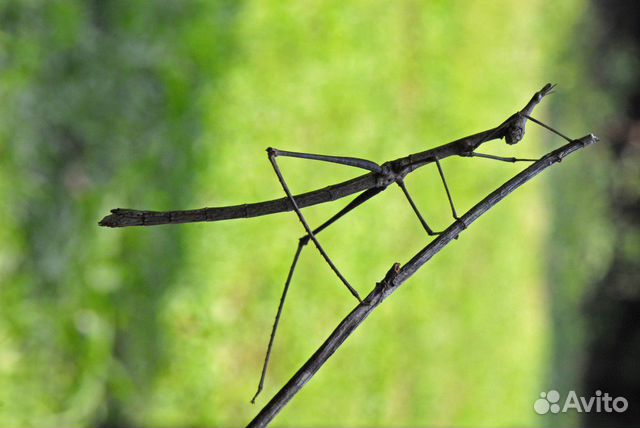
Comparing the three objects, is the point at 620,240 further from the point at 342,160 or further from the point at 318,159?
the point at 318,159

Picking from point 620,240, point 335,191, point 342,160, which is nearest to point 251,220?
point 335,191

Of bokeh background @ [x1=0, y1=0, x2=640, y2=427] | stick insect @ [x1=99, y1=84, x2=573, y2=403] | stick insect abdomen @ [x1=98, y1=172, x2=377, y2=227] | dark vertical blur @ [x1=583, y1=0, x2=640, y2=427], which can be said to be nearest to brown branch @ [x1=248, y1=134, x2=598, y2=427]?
stick insect @ [x1=99, y1=84, x2=573, y2=403]

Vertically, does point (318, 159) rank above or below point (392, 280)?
above

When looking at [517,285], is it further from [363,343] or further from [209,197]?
[209,197]

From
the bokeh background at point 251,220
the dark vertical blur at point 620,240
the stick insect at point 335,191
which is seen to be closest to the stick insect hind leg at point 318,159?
the stick insect at point 335,191

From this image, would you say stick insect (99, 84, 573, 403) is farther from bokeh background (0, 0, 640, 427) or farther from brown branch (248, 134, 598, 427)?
bokeh background (0, 0, 640, 427)

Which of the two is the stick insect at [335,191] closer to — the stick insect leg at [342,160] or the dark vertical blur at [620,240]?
the stick insect leg at [342,160]

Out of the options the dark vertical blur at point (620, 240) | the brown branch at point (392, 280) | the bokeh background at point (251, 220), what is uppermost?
the dark vertical blur at point (620, 240)
